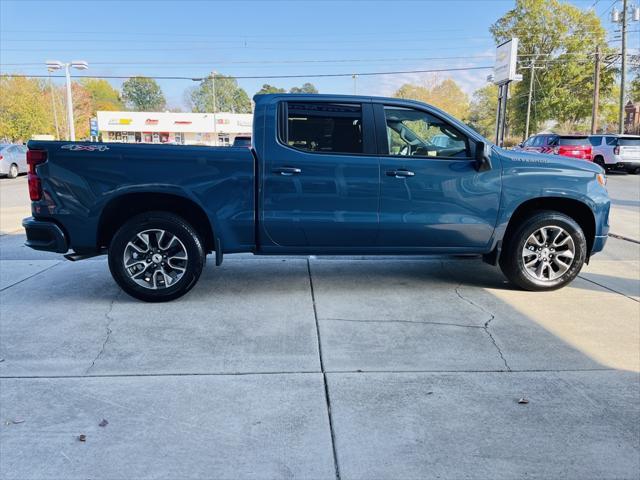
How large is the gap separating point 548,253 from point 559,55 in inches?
1951

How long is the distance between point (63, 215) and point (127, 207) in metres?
0.58

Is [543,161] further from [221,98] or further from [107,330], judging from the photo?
[221,98]

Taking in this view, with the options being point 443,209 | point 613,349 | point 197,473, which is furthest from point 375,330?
point 197,473

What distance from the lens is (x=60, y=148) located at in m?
4.75

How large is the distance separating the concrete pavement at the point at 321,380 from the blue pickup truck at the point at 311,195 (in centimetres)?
53

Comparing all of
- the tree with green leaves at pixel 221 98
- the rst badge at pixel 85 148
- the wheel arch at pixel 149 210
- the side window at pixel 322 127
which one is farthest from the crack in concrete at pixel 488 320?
the tree with green leaves at pixel 221 98

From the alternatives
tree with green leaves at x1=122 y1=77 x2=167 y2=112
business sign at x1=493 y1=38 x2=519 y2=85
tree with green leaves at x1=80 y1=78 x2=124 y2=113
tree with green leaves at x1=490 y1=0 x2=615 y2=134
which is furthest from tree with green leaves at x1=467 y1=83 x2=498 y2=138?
tree with green leaves at x1=122 y1=77 x2=167 y2=112

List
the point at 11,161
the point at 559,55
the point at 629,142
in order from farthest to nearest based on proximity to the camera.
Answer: the point at 559,55 < the point at 629,142 < the point at 11,161

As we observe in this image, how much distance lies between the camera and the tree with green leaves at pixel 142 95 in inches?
5837

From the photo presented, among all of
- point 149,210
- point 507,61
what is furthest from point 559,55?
point 149,210

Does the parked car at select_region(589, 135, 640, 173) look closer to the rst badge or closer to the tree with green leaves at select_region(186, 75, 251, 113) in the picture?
the rst badge

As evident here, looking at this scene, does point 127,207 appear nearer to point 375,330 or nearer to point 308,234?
point 308,234

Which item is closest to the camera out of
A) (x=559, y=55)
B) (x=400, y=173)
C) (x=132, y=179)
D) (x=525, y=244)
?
(x=132, y=179)

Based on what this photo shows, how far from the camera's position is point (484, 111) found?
88750 mm
